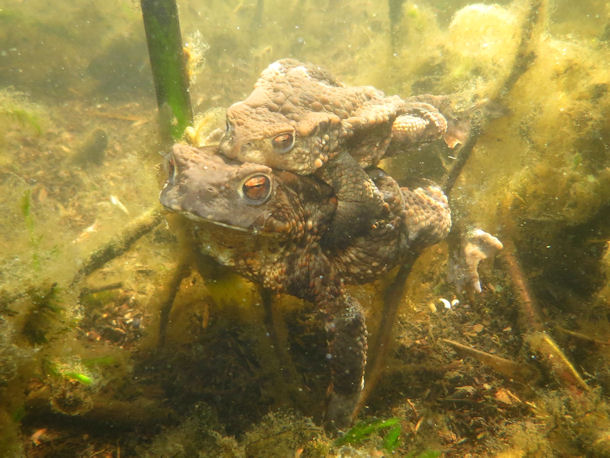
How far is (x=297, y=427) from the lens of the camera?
93.9 inches

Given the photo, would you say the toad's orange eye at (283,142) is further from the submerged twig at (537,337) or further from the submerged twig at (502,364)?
the submerged twig at (537,337)

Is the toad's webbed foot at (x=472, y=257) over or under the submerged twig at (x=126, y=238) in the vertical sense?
under

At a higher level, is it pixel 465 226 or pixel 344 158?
pixel 344 158

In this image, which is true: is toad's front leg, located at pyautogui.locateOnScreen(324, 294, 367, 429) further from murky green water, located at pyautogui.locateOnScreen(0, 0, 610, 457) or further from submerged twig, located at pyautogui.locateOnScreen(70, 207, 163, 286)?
submerged twig, located at pyautogui.locateOnScreen(70, 207, 163, 286)

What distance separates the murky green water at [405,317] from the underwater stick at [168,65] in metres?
0.20

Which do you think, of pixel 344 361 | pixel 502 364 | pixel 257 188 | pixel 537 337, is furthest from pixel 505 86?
pixel 344 361

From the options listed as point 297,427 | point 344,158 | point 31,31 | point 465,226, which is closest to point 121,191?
point 344,158

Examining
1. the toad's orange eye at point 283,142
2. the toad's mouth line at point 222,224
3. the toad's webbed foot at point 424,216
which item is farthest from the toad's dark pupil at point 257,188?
the toad's webbed foot at point 424,216

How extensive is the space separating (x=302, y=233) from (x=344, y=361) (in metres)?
1.16

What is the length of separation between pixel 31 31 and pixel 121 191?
8.43m

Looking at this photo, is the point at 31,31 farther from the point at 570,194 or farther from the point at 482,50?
the point at 570,194

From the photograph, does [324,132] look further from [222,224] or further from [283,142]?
[222,224]

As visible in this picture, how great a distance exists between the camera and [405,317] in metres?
3.32

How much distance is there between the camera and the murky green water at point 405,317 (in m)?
2.24
